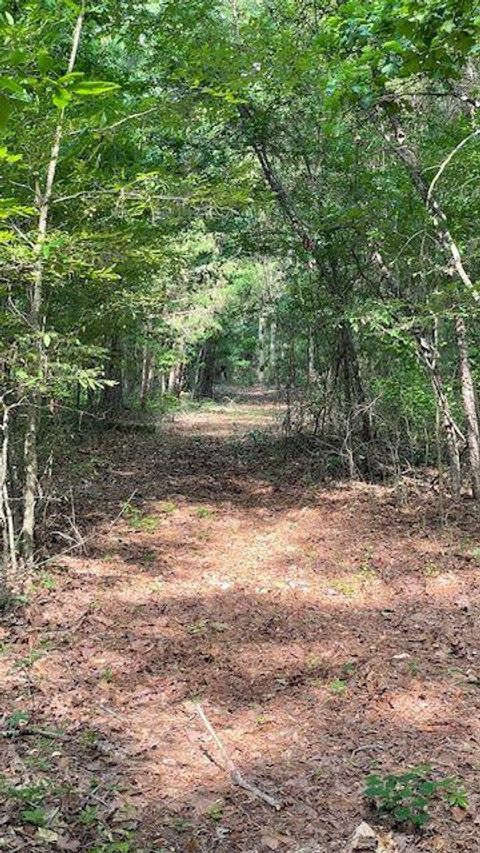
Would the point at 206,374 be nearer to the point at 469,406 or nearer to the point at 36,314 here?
the point at 469,406

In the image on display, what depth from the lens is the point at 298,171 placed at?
1264 cm

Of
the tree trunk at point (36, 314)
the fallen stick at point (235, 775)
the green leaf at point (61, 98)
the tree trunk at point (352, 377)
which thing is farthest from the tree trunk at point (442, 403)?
the green leaf at point (61, 98)

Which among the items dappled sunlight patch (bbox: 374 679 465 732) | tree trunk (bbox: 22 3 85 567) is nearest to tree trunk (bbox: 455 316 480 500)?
dappled sunlight patch (bbox: 374 679 465 732)

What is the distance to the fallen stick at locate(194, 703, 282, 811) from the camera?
371cm

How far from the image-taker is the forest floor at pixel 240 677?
11.7 feet

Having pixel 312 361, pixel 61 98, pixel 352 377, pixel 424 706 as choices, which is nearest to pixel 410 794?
pixel 424 706

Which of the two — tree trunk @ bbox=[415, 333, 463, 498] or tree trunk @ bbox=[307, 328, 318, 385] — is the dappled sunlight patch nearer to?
tree trunk @ bbox=[415, 333, 463, 498]

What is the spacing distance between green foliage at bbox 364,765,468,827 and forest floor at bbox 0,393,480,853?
72 millimetres

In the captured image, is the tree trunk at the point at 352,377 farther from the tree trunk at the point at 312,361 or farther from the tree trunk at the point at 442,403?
the tree trunk at the point at 442,403

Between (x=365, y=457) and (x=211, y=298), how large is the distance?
11644mm

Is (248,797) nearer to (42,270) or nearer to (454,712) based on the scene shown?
(454,712)

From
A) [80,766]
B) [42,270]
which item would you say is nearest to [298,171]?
[42,270]

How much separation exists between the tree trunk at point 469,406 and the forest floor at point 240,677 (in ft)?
1.56

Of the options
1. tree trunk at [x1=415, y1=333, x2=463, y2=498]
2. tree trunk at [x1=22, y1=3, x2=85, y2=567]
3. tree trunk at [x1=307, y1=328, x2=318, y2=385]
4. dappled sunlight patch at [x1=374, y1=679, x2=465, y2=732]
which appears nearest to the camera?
dappled sunlight patch at [x1=374, y1=679, x2=465, y2=732]
